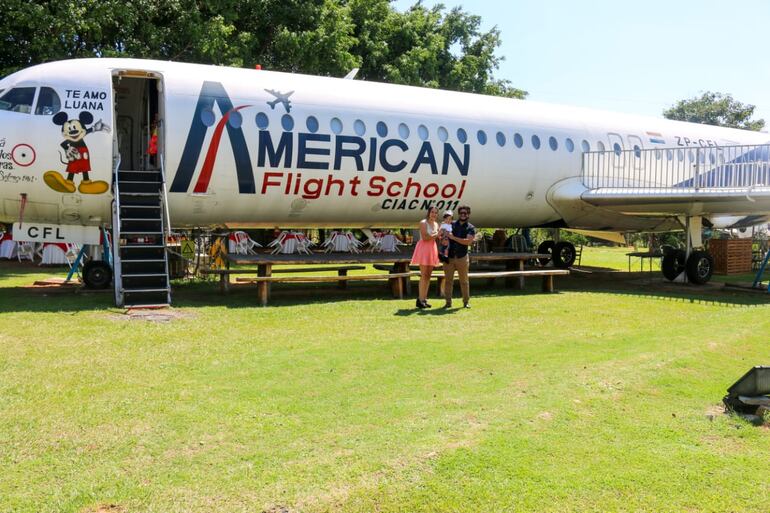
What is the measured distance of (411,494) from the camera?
4.16 m

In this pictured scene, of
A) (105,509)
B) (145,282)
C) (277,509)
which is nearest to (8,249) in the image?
(145,282)

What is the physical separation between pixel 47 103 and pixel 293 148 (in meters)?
4.34

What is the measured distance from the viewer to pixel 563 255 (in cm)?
2275

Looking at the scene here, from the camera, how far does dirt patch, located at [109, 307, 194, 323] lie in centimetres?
995

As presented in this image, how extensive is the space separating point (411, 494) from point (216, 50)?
1991 cm

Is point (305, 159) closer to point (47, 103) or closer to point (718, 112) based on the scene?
point (47, 103)

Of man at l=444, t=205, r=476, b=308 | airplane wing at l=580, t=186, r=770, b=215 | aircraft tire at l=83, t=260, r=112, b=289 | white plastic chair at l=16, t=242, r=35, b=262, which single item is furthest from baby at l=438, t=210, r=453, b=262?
white plastic chair at l=16, t=242, r=35, b=262

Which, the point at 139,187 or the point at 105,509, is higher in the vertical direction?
A: the point at 139,187

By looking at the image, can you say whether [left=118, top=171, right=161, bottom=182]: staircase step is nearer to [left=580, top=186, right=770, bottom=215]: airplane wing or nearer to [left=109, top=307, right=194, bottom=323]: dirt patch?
[left=109, top=307, right=194, bottom=323]: dirt patch

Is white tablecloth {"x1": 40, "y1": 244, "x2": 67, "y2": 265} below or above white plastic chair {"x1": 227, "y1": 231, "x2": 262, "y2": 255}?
below

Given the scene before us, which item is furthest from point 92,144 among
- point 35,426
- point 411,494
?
point 411,494

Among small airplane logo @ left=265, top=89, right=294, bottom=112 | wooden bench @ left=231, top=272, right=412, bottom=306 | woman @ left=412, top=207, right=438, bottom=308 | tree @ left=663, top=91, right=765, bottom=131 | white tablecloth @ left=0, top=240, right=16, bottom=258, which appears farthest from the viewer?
tree @ left=663, top=91, right=765, bottom=131

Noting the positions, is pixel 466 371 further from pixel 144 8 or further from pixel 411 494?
pixel 144 8

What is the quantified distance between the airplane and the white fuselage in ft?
0.10
